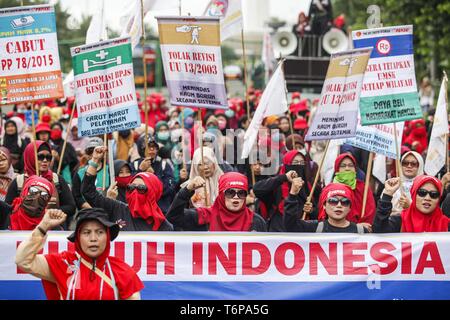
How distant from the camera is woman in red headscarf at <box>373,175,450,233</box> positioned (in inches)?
360

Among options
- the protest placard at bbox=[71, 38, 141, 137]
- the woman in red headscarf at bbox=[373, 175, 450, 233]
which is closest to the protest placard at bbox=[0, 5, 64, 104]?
the protest placard at bbox=[71, 38, 141, 137]

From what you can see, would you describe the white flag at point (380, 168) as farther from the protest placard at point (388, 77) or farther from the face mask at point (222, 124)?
the face mask at point (222, 124)

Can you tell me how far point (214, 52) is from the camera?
1061 cm

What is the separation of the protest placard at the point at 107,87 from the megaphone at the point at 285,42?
18.9 meters

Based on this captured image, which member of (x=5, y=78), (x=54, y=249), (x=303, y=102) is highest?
(x=5, y=78)

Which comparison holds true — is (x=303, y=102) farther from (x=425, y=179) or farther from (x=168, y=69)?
(x=425, y=179)

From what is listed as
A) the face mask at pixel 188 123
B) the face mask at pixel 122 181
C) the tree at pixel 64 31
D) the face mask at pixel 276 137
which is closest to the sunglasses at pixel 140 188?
the face mask at pixel 122 181

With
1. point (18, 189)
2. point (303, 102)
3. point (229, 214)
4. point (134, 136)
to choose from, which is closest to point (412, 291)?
point (229, 214)
